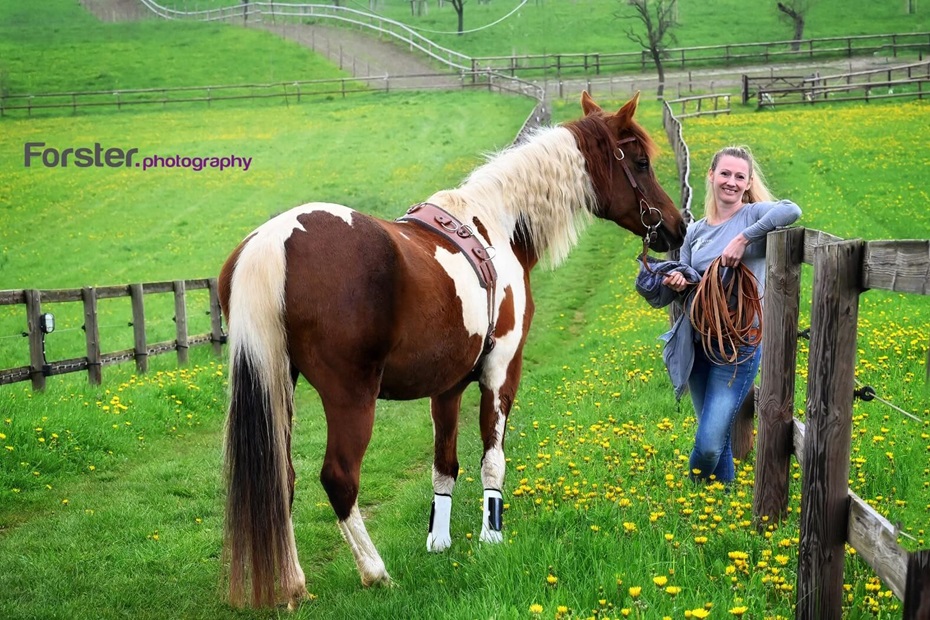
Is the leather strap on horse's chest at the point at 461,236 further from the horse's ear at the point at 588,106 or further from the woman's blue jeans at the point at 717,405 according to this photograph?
the horse's ear at the point at 588,106

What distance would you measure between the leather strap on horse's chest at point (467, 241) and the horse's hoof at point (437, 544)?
3.56ft

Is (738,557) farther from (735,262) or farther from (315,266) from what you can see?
(315,266)

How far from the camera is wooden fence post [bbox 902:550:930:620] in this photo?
2095 millimetres

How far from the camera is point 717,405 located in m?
4.74

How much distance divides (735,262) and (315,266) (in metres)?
2.33

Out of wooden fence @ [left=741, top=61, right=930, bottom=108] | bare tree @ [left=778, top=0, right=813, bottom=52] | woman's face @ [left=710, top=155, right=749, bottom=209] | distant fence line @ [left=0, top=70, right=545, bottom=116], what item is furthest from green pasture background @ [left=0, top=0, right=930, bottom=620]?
bare tree @ [left=778, top=0, right=813, bottom=52]

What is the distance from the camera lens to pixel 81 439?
23.5ft

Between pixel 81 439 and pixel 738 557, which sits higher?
pixel 738 557

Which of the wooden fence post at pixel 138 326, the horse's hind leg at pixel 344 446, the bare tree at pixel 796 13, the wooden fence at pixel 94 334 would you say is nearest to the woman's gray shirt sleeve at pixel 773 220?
the horse's hind leg at pixel 344 446

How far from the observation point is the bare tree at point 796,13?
131 ft

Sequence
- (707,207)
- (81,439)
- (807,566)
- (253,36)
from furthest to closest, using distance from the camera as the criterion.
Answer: (253,36), (81,439), (707,207), (807,566)

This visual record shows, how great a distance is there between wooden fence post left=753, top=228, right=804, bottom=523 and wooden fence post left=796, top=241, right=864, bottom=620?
929mm

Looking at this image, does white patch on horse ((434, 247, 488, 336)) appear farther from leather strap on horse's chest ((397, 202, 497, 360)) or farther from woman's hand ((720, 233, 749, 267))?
woman's hand ((720, 233, 749, 267))

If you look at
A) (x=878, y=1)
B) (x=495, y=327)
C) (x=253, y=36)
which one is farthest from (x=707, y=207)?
(x=253, y=36)
